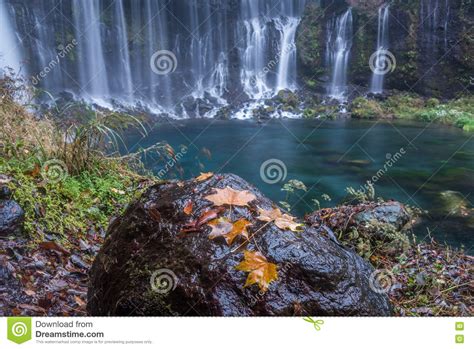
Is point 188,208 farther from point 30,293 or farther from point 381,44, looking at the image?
point 381,44

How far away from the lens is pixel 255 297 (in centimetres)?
157

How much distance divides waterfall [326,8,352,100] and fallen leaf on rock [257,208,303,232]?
65.4 feet

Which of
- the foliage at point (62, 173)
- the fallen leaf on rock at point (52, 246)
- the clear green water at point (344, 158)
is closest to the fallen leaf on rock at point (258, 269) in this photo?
the fallen leaf on rock at point (52, 246)

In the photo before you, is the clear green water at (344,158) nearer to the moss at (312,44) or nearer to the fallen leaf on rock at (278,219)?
the fallen leaf on rock at (278,219)

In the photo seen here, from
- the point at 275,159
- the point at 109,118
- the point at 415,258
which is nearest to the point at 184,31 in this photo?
the point at 275,159

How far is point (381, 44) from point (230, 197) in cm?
2179

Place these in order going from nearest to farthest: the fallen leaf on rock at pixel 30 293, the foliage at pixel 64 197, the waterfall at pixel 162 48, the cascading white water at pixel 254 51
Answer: the fallen leaf on rock at pixel 30 293
the foliage at pixel 64 197
the waterfall at pixel 162 48
the cascading white water at pixel 254 51

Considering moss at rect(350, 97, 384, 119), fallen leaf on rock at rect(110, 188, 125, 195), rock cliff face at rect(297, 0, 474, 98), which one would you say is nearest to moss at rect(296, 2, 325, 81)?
rock cliff face at rect(297, 0, 474, 98)

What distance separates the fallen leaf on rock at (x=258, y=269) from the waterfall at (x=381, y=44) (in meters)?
20.7

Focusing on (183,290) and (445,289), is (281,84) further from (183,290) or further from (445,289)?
(183,290)

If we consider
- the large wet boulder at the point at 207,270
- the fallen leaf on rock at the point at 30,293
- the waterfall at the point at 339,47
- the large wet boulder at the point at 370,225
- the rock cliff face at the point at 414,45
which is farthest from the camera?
the waterfall at the point at 339,47

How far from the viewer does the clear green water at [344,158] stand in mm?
6336

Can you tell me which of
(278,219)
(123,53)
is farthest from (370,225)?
(123,53)

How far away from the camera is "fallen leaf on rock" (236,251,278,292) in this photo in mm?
1608
